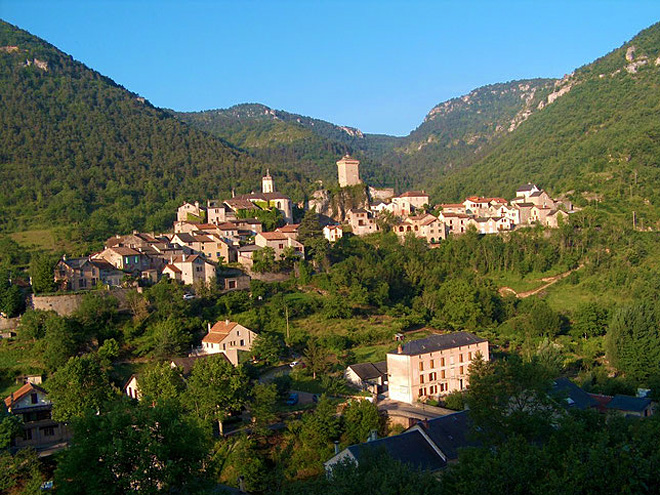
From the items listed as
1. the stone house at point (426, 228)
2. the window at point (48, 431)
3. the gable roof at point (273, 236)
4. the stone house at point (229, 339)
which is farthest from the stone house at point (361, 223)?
the window at point (48, 431)

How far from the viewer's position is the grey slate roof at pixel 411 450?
26656 mm

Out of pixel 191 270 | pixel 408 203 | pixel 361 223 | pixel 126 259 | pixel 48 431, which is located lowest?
pixel 48 431

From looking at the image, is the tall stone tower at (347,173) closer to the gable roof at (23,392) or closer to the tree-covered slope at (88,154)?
the tree-covered slope at (88,154)

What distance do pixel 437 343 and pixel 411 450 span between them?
1368cm

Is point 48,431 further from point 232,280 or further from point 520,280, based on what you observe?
point 520,280

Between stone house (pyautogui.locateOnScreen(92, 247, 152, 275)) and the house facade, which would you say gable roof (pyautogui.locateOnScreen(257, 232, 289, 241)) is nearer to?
the house facade

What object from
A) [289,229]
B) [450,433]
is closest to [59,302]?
[289,229]

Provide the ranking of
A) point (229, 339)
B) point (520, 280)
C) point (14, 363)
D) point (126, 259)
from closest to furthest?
point (14, 363) → point (229, 339) → point (126, 259) → point (520, 280)

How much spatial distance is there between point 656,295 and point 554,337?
8.95m

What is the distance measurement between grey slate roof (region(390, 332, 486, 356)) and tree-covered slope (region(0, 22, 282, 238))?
40239 millimetres

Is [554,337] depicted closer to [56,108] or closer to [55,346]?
[55,346]

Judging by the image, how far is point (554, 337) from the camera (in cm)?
5100

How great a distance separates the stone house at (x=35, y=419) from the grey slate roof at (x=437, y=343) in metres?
18.9

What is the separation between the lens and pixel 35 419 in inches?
1330
